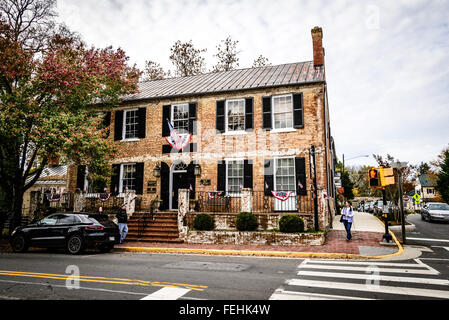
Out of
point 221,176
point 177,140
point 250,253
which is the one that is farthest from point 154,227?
point 250,253

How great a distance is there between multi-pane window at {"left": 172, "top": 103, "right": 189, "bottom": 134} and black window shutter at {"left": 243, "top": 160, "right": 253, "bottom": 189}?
4.02 m

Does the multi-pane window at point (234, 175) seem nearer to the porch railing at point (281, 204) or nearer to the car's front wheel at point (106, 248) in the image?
the porch railing at point (281, 204)

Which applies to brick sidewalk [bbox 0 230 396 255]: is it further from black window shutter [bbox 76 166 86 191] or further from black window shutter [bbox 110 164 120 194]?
black window shutter [bbox 110 164 120 194]

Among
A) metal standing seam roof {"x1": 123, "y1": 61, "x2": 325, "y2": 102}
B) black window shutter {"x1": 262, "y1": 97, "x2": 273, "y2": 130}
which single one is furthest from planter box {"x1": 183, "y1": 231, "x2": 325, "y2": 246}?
metal standing seam roof {"x1": 123, "y1": 61, "x2": 325, "y2": 102}

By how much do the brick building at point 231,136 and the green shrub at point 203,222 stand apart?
232 centimetres

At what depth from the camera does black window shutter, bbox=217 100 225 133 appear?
16062 millimetres

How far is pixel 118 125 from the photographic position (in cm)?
1797

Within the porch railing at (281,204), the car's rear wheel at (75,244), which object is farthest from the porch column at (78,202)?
the porch railing at (281,204)

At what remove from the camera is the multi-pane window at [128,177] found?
17.2 m

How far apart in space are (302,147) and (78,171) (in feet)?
42.6

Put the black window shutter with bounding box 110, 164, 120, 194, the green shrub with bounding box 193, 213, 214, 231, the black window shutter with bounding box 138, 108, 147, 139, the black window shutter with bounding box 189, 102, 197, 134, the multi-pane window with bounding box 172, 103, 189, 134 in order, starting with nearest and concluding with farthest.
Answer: the green shrub with bounding box 193, 213, 214, 231 < the black window shutter with bounding box 189, 102, 197, 134 < the multi-pane window with bounding box 172, 103, 189, 134 < the black window shutter with bounding box 110, 164, 120, 194 < the black window shutter with bounding box 138, 108, 147, 139
